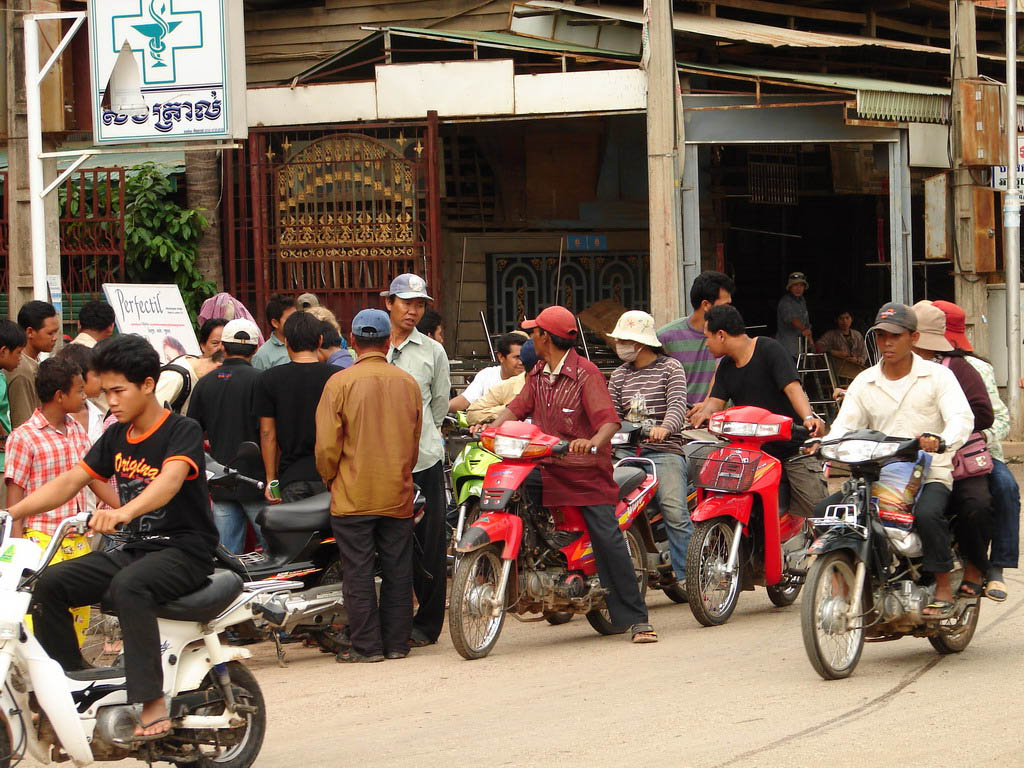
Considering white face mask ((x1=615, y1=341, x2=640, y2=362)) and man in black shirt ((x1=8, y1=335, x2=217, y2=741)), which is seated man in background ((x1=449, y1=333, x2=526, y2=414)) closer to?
white face mask ((x1=615, y1=341, x2=640, y2=362))

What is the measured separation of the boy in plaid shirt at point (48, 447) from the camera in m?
7.20

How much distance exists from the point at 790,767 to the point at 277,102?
11565 mm

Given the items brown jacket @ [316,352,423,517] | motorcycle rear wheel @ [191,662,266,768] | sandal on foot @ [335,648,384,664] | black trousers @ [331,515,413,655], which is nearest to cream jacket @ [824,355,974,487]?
brown jacket @ [316,352,423,517]

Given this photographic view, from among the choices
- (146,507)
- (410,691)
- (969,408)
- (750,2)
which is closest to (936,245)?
(750,2)

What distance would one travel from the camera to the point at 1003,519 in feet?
24.4

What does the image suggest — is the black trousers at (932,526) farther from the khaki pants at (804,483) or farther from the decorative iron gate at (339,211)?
the decorative iron gate at (339,211)

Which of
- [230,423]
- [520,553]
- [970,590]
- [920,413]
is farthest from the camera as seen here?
[230,423]

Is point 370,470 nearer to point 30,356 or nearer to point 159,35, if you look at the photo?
point 30,356

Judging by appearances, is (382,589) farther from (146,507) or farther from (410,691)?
(146,507)

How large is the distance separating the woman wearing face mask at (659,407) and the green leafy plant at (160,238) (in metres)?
7.56

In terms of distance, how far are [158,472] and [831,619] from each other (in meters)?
3.28

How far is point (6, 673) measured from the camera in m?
4.77

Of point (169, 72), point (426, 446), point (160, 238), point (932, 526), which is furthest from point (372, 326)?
point (160, 238)

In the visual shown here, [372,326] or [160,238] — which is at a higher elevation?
[160,238]
